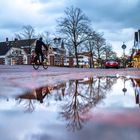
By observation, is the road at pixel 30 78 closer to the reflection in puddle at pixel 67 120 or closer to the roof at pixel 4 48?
the reflection in puddle at pixel 67 120

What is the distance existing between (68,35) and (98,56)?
18.3 meters

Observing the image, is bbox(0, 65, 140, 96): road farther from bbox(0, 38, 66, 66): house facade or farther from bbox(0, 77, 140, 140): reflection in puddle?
bbox(0, 38, 66, 66): house facade

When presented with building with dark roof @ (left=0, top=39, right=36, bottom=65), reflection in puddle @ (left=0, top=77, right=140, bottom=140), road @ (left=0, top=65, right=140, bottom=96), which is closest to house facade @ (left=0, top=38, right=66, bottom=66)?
building with dark roof @ (left=0, top=39, right=36, bottom=65)

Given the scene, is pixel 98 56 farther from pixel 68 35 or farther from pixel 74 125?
pixel 74 125

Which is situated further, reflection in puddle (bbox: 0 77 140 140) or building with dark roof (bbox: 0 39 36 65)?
building with dark roof (bbox: 0 39 36 65)

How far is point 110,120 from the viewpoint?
8.83 ft

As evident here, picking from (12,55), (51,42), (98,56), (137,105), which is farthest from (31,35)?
(137,105)

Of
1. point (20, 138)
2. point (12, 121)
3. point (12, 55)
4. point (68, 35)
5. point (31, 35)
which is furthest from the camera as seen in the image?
point (12, 55)

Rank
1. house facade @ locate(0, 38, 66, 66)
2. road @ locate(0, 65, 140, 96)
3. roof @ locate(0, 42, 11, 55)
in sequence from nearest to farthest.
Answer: road @ locate(0, 65, 140, 96), house facade @ locate(0, 38, 66, 66), roof @ locate(0, 42, 11, 55)

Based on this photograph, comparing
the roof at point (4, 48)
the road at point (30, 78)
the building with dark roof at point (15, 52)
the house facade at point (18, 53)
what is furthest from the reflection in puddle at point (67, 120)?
the roof at point (4, 48)

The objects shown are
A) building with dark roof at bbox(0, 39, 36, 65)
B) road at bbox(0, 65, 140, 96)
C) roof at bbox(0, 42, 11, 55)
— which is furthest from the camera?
roof at bbox(0, 42, 11, 55)

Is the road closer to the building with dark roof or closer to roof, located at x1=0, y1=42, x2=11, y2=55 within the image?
the building with dark roof

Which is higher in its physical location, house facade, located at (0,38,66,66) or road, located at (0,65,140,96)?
house facade, located at (0,38,66,66)

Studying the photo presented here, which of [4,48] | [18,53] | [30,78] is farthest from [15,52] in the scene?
[30,78]
